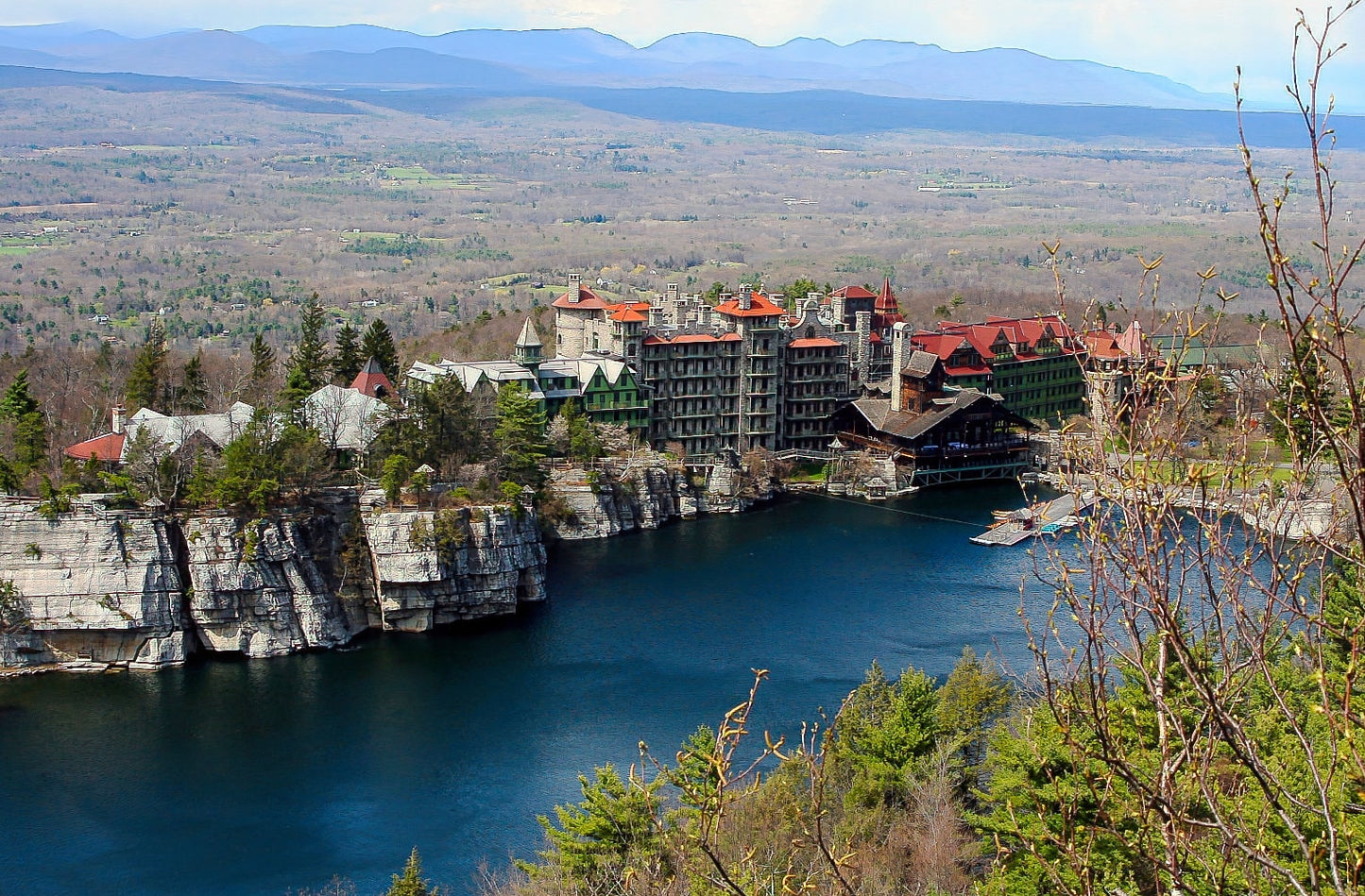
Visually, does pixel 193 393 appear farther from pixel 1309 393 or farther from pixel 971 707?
pixel 1309 393

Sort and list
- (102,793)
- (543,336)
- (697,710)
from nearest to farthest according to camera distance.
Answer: (102,793) < (697,710) < (543,336)

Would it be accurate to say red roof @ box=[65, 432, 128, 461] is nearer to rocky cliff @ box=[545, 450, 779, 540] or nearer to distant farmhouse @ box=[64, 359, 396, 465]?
distant farmhouse @ box=[64, 359, 396, 465]

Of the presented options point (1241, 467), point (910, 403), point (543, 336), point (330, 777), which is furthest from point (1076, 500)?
point (543, 336)

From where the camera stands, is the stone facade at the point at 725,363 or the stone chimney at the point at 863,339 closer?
the stone facade at the point at 725,363

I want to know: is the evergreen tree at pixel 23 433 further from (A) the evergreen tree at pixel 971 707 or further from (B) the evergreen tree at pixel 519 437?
(A) the evergreen tree at pixel 971 707

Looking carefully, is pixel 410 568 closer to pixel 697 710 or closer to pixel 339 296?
pixel 697 710

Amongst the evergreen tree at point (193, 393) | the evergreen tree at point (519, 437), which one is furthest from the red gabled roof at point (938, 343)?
the evergreen tree at point (193, 393)
